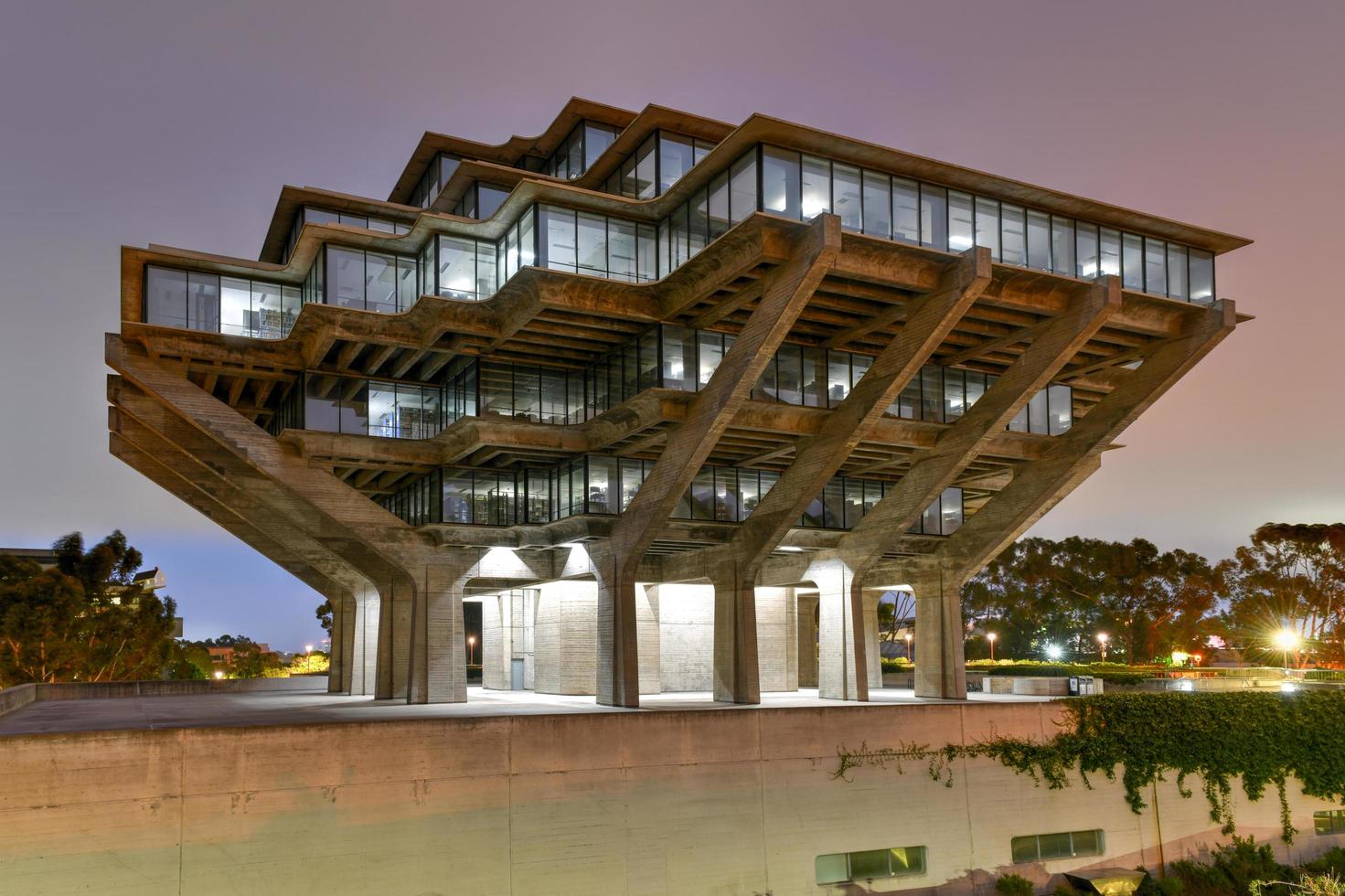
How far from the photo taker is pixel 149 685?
5234cm

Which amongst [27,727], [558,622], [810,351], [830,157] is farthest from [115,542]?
[830,157]

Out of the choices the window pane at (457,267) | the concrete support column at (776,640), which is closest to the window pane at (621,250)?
the window pane at (457,267)

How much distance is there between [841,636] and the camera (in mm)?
41125

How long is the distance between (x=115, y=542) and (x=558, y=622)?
36669 millimetres

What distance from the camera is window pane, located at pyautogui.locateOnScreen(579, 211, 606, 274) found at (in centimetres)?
3481

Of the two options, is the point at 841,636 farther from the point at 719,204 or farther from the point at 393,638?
the point at 393,638

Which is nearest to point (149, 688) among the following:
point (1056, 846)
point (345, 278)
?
point (345, 278)

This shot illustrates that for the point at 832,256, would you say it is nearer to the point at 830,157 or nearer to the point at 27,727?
the point at 830,157

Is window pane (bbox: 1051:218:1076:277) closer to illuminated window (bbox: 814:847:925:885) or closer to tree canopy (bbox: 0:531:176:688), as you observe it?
illuminated window (bbox: 814:847:925:885)

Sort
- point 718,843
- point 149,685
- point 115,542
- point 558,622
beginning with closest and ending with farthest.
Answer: point 718,843, point 558,622, point 149,685, point 115,542

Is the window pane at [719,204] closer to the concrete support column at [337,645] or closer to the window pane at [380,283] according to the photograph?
the window pane at [380,283]

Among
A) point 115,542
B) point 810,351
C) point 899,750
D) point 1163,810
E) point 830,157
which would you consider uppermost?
point 830,157

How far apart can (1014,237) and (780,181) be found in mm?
8581

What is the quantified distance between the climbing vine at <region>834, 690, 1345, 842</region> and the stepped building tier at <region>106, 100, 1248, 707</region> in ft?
25.4
